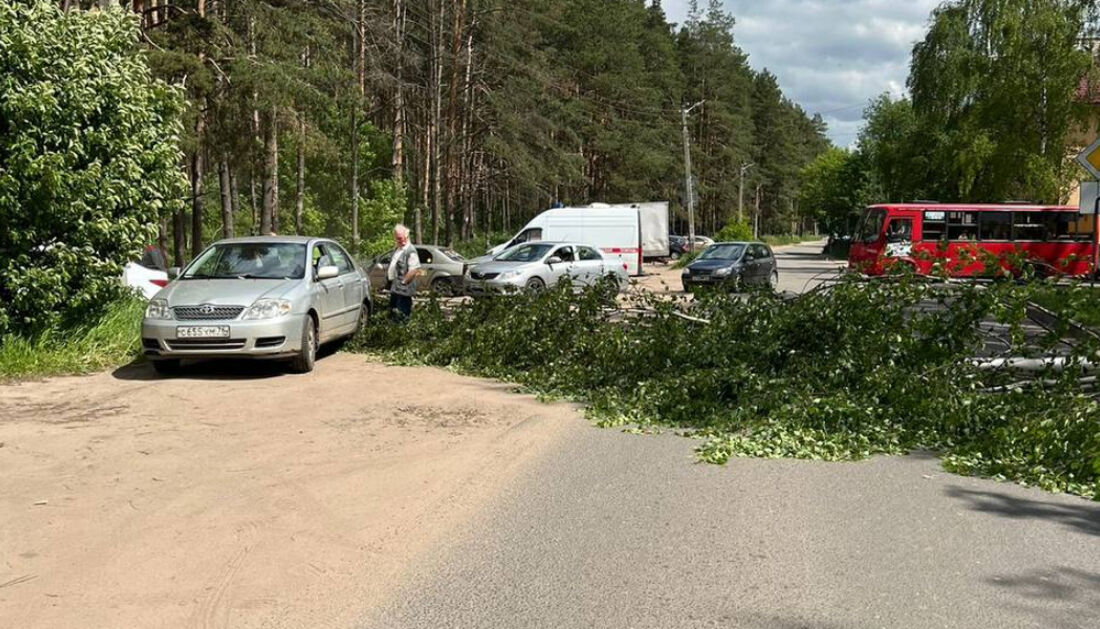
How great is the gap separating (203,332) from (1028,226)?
27.4 meters

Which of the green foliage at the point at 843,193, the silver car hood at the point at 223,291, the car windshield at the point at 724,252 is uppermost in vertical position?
the green foliage at the point at 843,193

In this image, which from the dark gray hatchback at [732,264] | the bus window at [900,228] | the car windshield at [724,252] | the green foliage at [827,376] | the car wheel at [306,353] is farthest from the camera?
the bus window at [900,228]

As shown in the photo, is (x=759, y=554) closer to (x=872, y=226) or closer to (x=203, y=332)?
(x=203, y=332)

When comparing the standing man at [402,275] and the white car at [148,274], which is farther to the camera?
the standing man at [402,275]

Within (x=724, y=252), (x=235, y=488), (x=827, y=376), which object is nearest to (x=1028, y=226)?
(x=724, y=252)

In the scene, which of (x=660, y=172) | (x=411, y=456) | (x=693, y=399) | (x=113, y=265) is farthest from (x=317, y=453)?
(x=660, y=172)

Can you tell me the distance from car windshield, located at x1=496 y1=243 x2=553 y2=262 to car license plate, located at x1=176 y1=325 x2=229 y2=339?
1149 centimetres

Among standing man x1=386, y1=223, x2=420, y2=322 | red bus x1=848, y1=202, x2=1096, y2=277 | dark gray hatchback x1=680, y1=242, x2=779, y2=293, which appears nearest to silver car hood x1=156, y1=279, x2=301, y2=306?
standing man x1=386, y1=223, x2=420, y2=322

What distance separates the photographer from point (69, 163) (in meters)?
10.3

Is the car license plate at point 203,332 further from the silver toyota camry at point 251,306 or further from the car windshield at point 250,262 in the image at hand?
the car windshield at point 250,262

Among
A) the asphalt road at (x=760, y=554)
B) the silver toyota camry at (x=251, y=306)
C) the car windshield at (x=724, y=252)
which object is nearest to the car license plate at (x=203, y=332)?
the silver toyota camry at (x=251, y=306)

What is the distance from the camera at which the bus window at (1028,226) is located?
29.1m

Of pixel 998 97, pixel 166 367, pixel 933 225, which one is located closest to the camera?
pixel 166 367

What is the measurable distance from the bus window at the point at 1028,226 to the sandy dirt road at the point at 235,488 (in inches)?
974
